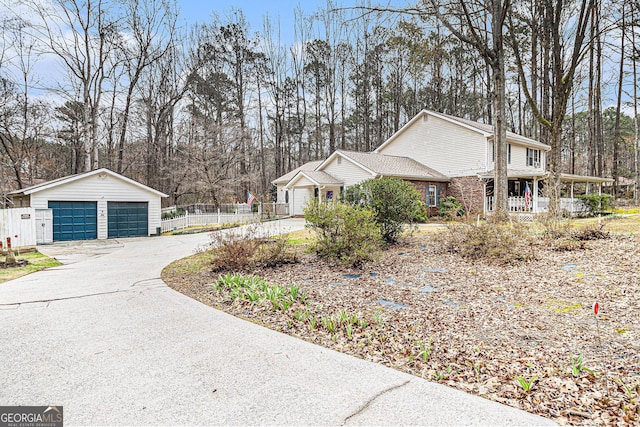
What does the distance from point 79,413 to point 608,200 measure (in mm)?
25055

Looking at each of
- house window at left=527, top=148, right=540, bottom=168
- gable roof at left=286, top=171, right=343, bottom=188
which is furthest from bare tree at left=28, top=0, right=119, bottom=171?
house window at left=527, top=148, right=540, bottom=168

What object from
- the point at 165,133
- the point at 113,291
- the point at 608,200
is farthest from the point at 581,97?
the point at 113,291

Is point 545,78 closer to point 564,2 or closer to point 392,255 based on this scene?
point 564,2

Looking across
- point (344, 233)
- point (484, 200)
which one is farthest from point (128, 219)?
point (484, 200)

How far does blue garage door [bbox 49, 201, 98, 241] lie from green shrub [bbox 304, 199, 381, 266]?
1445cm

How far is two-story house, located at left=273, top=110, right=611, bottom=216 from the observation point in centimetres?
2041

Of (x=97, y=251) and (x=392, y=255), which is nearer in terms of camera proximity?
(x=392, y=255)

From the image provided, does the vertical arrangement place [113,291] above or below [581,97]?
below

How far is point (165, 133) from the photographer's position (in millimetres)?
28078

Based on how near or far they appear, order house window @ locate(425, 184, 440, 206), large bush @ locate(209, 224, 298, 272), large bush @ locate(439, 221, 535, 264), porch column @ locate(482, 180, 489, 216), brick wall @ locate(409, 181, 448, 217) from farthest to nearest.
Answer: house window @ locate(425, 184, 440, 206) → brick wall @ locate(409, 181, 448, 217) → porch column @ locate(482, 180, 489, 216) → large bush @ locate(209, 224, 298, 272) → large bush @ locate(439, 221, 535, 264)

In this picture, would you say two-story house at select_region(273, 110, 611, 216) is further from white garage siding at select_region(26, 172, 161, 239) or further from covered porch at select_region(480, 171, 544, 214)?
white garage siding at select_region(26, 172, 161, 239)

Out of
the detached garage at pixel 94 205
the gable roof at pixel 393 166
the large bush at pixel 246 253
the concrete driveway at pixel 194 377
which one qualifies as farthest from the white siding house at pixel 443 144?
the concrete driveway at pixel 194 377

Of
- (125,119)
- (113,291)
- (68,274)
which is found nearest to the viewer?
(113,291)

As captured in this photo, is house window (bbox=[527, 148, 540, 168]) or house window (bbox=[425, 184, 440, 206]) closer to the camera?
house window (bbox=[425, 184, 440, 206])
